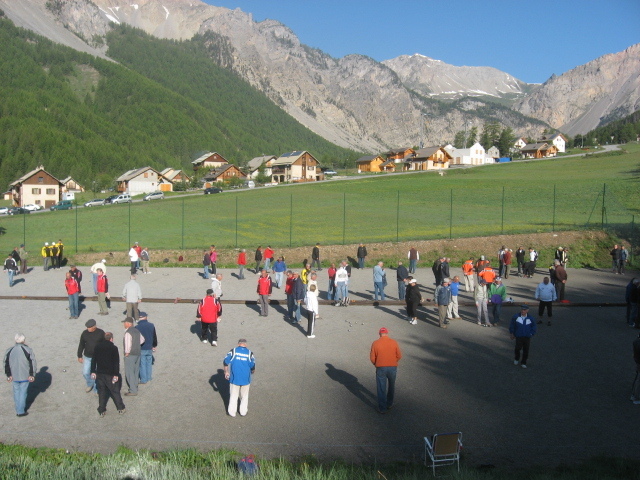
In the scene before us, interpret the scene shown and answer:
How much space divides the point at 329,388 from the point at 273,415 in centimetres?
159

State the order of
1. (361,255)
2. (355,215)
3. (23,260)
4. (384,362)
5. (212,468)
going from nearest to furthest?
(212,468) < (384,362) < (23,260) < (361,255) < (355,215)

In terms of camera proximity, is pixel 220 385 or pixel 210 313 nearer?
pixel 220 385

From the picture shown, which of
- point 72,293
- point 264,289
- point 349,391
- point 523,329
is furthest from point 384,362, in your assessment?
point 72,293

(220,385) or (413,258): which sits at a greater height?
(413,258)

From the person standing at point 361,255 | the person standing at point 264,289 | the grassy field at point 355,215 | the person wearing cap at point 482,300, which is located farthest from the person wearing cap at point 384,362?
the grassy field at point 355,215

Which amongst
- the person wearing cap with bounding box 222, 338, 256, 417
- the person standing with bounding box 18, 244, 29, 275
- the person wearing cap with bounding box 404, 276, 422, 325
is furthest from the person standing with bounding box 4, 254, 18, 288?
the person wearing cap with bounding box 222, 338, 256, 417

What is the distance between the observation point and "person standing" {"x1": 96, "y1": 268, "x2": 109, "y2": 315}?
1518cm

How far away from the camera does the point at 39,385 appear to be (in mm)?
10250

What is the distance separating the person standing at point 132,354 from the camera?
962 centimetres

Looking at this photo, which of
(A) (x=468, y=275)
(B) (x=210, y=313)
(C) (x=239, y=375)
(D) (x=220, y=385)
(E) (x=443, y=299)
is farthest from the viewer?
(A) (x=468, y=275)

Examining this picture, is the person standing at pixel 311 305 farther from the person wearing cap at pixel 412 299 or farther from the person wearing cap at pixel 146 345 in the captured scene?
the person wearing cap at pixel 146 345

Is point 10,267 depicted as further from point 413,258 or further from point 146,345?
point 413,258

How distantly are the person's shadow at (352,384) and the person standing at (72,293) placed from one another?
822 centimetres

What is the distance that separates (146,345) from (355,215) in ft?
117
